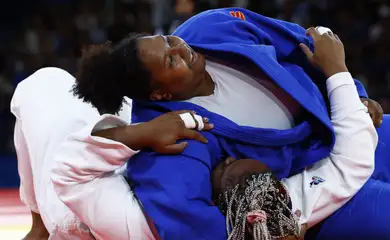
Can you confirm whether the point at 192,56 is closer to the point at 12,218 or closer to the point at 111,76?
the point at 111,76

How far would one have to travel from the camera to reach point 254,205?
1.79 m

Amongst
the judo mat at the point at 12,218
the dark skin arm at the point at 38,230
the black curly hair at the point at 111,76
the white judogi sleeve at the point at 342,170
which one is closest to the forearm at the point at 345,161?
the white judogi sleeve at the point at 342,170

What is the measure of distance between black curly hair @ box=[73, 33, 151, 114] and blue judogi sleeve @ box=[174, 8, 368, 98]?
242mm

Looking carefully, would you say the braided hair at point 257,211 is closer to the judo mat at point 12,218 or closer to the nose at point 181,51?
the nose at point 181,51

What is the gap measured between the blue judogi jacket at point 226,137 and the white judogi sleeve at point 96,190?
0.20ft

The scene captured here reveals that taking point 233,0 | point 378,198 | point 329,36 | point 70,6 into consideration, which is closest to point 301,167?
point 378,198

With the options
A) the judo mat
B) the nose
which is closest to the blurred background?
the judo mat

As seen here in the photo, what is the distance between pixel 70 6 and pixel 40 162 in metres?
4.32

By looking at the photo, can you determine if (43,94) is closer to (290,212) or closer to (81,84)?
(81,84)

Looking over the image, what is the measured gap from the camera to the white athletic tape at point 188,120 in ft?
6.40

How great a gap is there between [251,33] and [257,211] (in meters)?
0.69

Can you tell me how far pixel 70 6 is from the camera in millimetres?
6371

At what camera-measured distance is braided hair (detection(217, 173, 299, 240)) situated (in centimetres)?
179

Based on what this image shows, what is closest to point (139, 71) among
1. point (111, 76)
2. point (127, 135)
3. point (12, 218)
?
point (111, 76)
